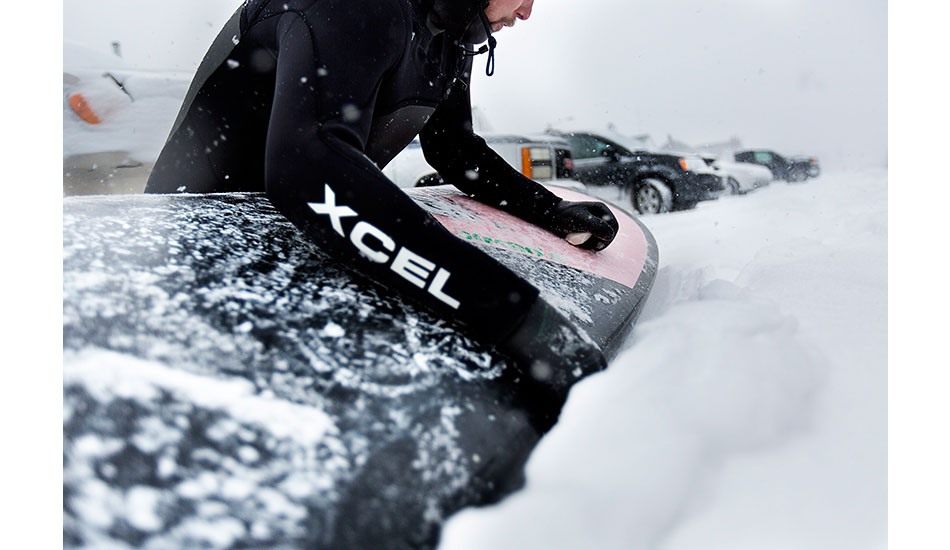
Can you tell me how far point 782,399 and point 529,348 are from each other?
0.29 meters

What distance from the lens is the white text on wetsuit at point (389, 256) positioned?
1.98ft

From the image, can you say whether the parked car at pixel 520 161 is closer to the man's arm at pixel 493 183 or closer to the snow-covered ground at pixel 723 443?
the man's arm at pixel 493 183

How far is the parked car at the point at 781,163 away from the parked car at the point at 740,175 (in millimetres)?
88

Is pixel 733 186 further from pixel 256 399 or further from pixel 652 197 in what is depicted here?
pixel 256 399

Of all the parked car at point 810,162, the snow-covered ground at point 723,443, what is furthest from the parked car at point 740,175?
the snow-covered ground at point 723,443

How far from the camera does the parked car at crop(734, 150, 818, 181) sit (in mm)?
3641

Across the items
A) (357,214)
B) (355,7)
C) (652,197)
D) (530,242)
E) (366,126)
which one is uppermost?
(355,7)

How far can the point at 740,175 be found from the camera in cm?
497

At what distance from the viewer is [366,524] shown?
1.37ft

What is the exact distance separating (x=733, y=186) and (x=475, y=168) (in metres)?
4.13

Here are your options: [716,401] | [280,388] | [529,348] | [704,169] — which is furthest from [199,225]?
[704,169]

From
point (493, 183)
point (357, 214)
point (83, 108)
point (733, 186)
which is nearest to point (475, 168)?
point (493, 183)
